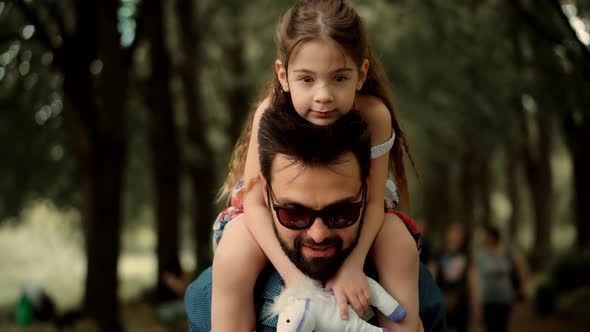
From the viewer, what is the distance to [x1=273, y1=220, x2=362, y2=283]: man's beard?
10.6ft

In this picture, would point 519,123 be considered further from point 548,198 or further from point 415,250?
point 415,250

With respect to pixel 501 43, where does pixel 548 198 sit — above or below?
below

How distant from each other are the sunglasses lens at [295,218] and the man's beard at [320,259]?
5 cm

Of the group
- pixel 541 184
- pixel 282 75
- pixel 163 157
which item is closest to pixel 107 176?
pixel 163 157

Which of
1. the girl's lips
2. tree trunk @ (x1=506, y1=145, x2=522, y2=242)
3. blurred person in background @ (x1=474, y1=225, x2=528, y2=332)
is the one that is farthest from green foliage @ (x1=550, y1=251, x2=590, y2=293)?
the girl's lips

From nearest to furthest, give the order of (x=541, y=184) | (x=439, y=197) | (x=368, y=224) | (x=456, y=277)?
(x=368, y=224) < (x=456, y=277) < (x=541, y=184) < (x=439, y=197)

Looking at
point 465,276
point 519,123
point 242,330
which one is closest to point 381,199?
point 242,330

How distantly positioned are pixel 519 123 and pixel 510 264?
937 centimetres

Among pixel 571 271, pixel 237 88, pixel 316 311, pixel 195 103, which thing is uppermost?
pixel 316 311

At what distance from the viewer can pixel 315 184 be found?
3.19m

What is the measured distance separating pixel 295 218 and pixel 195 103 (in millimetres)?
14429

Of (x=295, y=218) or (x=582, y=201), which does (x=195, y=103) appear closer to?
(x=582, y=201)

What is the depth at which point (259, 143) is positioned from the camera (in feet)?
11.1

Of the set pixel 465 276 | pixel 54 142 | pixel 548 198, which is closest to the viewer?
pixel 465 276
